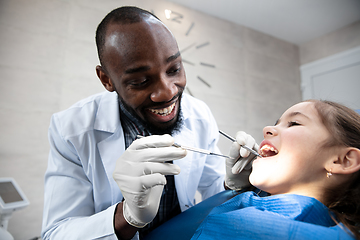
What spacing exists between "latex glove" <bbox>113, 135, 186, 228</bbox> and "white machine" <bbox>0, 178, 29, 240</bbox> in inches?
47.0

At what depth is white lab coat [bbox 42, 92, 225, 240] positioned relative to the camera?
1.08 meters

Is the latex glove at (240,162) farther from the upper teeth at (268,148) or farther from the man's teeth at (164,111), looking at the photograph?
the man's teeth at (164,111)

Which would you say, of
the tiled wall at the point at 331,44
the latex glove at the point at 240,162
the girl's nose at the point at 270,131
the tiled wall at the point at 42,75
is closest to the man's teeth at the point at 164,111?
the latex glove at the point at 240,162

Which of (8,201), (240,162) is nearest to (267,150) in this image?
(240,162)

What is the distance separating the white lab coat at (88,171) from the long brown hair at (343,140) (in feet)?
2.29

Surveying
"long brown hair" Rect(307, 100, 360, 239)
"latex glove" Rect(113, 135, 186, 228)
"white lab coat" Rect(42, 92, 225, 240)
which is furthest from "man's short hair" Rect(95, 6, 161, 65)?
"long brown hair" Rect(307, 100, 360, 239)

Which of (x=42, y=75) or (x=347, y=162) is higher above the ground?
(x=42, y=75)

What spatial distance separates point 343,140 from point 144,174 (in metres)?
0.76

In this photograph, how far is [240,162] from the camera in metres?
1.21

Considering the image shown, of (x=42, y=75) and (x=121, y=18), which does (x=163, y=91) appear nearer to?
(x=121, y=18)

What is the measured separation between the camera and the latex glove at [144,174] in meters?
0.97

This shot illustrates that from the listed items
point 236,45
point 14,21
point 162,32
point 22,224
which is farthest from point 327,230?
point 236,45

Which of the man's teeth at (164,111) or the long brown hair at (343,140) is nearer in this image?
the long brown hair at (343,140)

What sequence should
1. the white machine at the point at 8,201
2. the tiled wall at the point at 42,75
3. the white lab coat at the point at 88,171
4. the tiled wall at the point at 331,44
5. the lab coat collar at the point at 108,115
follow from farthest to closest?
the tiled wall at the point at 331,44, the tiled wall at the point at 42,75, the white machine at the point at 8,201, the lab coat collar at the point at 108,115, the white lab coat at the point at 88,171
